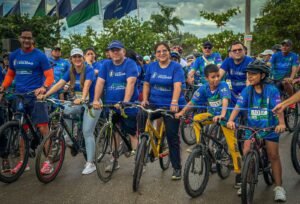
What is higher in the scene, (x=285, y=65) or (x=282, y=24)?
(x=282, y=24)

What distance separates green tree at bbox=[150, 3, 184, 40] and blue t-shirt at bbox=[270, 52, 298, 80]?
47198 mm

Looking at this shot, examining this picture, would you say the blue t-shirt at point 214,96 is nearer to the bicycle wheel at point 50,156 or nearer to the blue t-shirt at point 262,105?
the blue t-shirt at point 262,105

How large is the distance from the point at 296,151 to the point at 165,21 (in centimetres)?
5338

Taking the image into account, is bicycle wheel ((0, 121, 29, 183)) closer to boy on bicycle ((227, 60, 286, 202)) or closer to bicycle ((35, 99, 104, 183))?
bicycle ((35, 99, 104, 183))

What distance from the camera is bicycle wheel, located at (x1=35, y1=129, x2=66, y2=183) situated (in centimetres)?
489

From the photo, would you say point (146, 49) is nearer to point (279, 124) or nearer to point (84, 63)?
point (84, 63)

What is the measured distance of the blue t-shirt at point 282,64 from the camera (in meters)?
8.35

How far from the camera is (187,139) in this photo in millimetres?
7652

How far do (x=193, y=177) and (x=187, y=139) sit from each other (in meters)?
3.18

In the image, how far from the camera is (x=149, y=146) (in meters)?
4.96

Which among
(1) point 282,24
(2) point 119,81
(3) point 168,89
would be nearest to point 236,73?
(3) point 168,89

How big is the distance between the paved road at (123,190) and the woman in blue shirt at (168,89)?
50 centimetres

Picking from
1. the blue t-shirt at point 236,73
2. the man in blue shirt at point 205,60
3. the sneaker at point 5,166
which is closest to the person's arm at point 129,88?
the blue t-shirt at point 236,73

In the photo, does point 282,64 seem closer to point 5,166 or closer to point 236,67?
point 236,67
